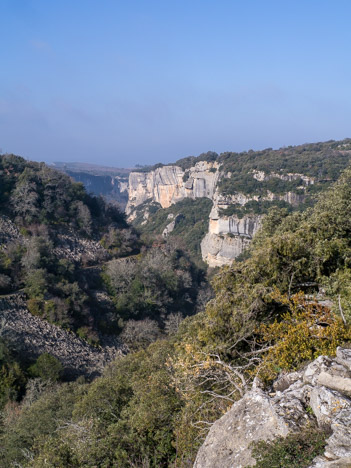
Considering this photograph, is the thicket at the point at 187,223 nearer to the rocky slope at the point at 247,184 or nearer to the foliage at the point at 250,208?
the rocky slope at the point at 247,184

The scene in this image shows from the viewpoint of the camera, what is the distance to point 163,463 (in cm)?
669

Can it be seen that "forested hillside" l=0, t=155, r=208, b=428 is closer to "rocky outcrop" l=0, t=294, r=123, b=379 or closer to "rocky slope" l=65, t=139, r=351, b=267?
"rocky outcrop" l=0, t=294, r=123, b=379

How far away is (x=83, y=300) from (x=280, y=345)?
1914 centimetres

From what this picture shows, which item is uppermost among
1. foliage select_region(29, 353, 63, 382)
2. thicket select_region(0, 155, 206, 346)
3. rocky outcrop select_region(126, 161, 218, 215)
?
rocky outcrop select_region(126, 161, 218, 215)

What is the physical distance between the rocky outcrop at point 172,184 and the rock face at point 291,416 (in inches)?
2521

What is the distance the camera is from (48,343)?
1977 centimetres

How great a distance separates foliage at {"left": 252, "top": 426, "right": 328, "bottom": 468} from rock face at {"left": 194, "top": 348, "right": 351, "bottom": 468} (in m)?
0.10

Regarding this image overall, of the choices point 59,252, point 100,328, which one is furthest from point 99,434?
point 59,252

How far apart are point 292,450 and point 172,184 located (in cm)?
8031

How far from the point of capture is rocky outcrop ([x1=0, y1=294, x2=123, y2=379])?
1864 cm

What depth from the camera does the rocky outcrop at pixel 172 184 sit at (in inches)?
2822

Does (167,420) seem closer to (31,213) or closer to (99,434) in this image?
(99,434)

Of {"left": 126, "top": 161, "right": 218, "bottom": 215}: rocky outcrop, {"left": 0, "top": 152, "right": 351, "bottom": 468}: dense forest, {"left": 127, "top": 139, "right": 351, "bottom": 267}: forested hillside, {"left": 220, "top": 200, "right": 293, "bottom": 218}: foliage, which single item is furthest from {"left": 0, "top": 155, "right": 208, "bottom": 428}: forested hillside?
{"left": 126, "top": 161, "right": 218, "bottom": 215}: rocky outcrop

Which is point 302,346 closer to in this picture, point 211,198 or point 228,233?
point 228,233
